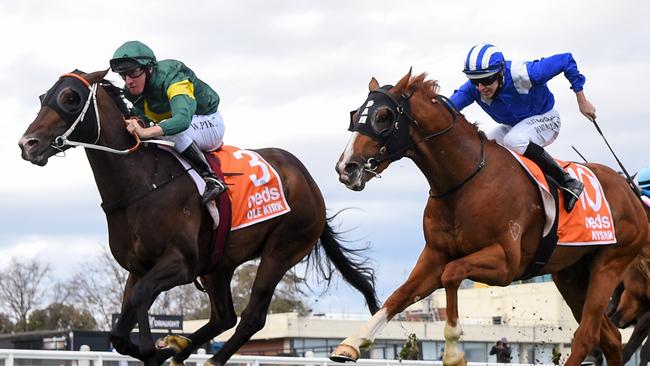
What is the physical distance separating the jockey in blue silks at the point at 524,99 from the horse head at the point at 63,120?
8.71 ft

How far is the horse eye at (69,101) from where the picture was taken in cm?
786

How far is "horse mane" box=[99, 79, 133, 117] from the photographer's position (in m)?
8.33

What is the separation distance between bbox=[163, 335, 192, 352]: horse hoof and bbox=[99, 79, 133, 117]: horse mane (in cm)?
176

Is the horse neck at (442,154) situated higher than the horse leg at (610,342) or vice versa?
the horse neck at (442,154)

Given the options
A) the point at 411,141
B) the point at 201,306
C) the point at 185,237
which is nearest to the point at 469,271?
the point at 411,141

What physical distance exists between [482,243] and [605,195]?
187 centimetres

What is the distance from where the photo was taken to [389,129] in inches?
296

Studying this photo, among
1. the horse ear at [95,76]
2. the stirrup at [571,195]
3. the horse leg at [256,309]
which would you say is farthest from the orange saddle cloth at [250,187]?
the stirrup at [571,195]

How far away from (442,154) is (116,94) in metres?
2.39

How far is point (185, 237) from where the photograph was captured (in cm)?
820

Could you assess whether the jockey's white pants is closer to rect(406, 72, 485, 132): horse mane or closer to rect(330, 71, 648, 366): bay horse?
rect(330, 71, 648, 366): bay horse

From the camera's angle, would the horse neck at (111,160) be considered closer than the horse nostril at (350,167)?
No

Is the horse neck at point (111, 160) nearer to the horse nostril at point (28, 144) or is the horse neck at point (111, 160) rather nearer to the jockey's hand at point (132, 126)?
the jockey's hand at point (132, 126)

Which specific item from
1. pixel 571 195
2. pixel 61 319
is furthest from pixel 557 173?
pixel 61 319
